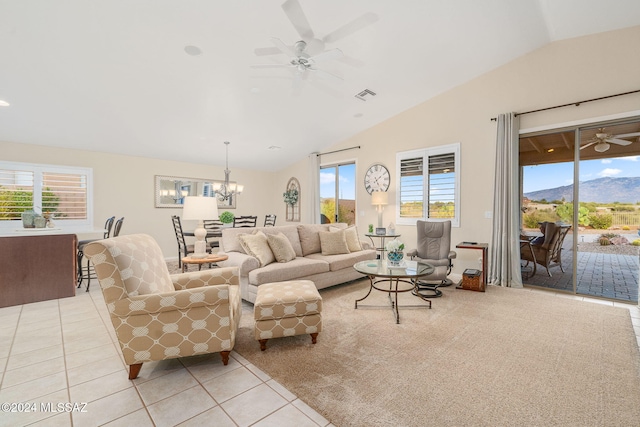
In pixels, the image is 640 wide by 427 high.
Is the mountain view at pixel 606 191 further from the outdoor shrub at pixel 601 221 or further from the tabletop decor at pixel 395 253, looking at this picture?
the tabletop decor at pixel 395 253

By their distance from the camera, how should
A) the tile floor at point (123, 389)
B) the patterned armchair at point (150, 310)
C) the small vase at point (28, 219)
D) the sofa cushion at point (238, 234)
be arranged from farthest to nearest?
1. the sofa cushion at point (238, 234)
2. the small vase at point (28, 219)
3. the patterned armchair at point (150, 310)
4. the tile floor at point (123, 389)

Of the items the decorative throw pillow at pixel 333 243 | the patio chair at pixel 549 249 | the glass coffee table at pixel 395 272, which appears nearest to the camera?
the glass coffee table at pixel 395 272

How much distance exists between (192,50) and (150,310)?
2.98m

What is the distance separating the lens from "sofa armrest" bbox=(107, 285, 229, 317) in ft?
6.05

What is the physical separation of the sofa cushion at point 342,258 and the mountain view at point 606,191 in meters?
3.03

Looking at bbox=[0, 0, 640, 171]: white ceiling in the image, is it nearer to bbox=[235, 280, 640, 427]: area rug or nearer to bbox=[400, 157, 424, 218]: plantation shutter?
bbox=[400, 157, 424, 218]: plantation shutter

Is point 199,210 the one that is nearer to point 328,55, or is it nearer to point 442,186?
point 328,55

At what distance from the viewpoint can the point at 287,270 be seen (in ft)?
11.3

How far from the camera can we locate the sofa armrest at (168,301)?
1844 mm

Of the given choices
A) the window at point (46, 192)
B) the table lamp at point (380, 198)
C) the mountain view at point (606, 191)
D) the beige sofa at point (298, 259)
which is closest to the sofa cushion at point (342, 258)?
the beige sofa at point (298, 259)

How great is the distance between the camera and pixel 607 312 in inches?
127

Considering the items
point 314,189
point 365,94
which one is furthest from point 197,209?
point 314,189

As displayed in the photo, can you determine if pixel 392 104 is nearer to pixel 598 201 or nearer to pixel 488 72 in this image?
pixel 488 72

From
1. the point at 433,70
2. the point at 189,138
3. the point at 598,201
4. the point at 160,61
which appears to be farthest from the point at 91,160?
the point at 598,201
